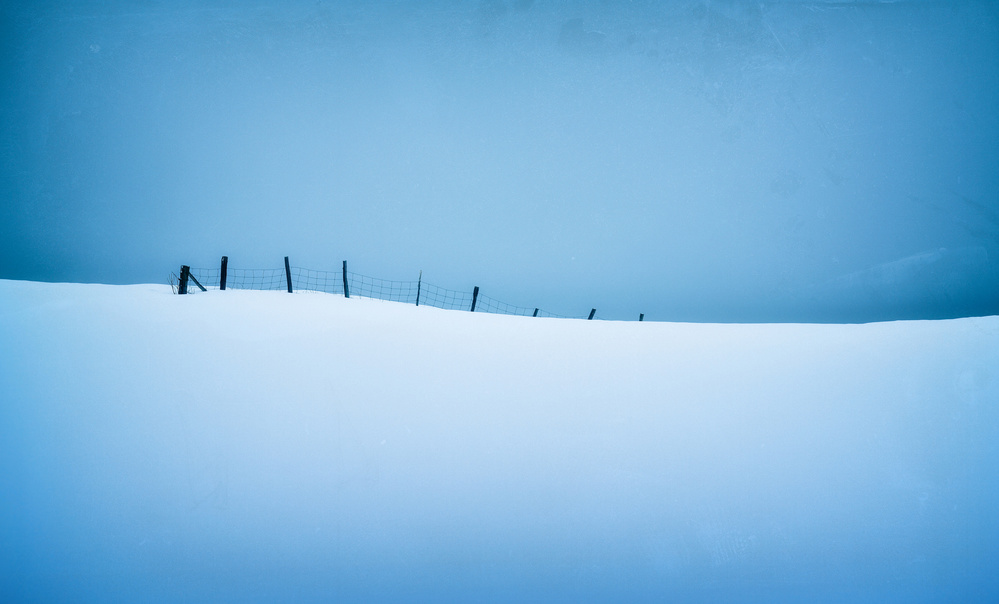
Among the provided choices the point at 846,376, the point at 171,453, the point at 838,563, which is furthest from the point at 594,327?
the point at 171,453

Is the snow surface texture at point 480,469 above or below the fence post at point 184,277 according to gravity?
below

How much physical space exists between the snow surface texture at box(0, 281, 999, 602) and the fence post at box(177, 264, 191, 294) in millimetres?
2513

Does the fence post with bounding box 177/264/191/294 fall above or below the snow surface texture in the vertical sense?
above

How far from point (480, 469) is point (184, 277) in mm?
7164

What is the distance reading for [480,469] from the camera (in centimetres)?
308

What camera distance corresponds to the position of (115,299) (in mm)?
6039

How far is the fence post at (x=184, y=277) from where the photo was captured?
24.4 feet

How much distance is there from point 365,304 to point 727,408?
5400 millimetres

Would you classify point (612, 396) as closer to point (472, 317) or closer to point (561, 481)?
point (561, 481)

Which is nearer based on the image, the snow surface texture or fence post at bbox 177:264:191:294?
the snow surface texture

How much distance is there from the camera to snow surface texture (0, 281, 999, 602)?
244 cm

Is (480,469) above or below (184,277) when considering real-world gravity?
below

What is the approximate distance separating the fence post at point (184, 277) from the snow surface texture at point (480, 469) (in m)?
2.51

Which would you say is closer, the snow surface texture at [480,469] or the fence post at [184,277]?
the snow surface texture at [480,469]
